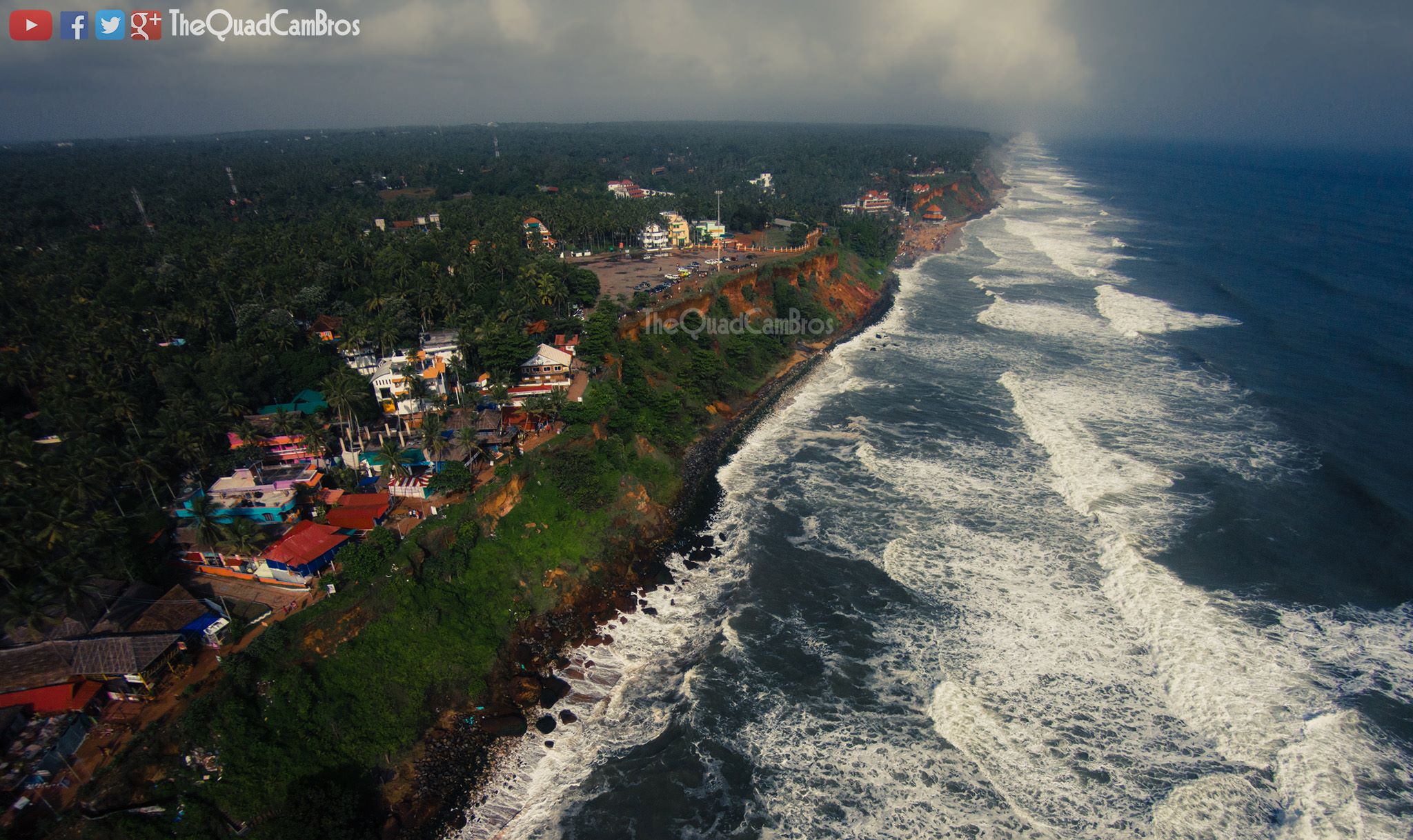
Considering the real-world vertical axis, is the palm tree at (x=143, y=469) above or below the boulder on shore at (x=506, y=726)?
above

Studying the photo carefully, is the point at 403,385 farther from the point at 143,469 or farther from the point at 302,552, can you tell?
the point at 302,552

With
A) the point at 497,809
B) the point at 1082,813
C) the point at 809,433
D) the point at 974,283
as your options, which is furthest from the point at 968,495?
the point at 974,283

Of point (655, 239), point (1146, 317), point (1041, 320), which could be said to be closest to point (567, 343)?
point (655, 239)

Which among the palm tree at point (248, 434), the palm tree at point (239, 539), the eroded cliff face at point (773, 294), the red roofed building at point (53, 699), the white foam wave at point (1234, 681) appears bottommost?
the white foam wave at point (1234, 681)

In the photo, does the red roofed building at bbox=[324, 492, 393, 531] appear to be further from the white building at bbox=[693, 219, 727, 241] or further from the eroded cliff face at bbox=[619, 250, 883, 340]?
the white building at bbox=[693, 219, 727, 241]

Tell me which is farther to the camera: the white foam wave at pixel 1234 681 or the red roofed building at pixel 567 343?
the red roofed building at pixel 567 343

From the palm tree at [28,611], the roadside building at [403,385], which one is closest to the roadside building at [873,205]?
the roadside building at [403,385]

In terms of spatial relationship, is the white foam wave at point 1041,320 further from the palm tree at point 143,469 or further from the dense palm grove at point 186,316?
the palm tree at point 143,469

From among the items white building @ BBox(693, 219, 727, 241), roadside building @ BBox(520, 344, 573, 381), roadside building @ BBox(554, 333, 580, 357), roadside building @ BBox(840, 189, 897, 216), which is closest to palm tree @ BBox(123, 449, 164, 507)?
roadside building @ BBox(520, 344, 573, 381)
